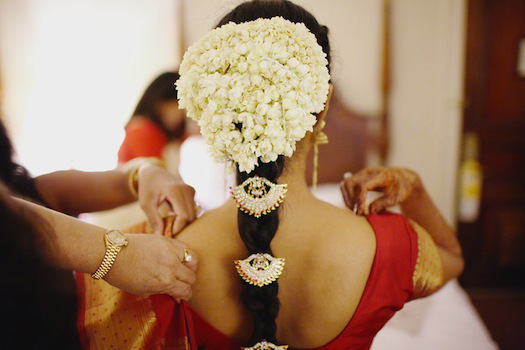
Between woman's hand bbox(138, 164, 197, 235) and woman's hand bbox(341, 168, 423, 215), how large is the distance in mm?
406

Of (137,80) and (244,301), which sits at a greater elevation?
(137,80)

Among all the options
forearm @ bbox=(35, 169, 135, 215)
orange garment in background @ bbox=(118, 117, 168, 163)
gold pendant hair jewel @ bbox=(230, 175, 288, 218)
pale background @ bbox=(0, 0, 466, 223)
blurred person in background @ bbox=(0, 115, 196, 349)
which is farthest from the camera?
pale background @ bbox=(0, 0, 466, 223)

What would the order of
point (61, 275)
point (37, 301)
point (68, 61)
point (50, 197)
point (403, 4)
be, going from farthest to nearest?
point (68, 61), point (403, 4), point (50, 197), point (61, 275), point (37, 301)

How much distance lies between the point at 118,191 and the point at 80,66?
6.15ft

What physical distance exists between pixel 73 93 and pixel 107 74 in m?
0.28

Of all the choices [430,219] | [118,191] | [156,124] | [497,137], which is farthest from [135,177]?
[497,137]

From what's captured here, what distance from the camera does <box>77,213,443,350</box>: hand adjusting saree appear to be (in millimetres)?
739

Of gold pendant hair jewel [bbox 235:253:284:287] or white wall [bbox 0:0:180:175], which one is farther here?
white wall [bbox 0:0:180:175]

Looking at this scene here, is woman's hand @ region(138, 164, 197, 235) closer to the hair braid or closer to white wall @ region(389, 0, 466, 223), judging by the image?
the hair braid

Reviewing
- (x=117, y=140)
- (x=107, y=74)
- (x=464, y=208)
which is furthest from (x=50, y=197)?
(x=464, y=208)

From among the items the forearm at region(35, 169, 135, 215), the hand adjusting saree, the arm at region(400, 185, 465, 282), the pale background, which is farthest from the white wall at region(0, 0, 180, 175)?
the arm at region(400, 185, 465, 282)

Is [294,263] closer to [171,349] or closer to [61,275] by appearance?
[171,349]

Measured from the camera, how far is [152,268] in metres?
0.68

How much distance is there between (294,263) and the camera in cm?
74
